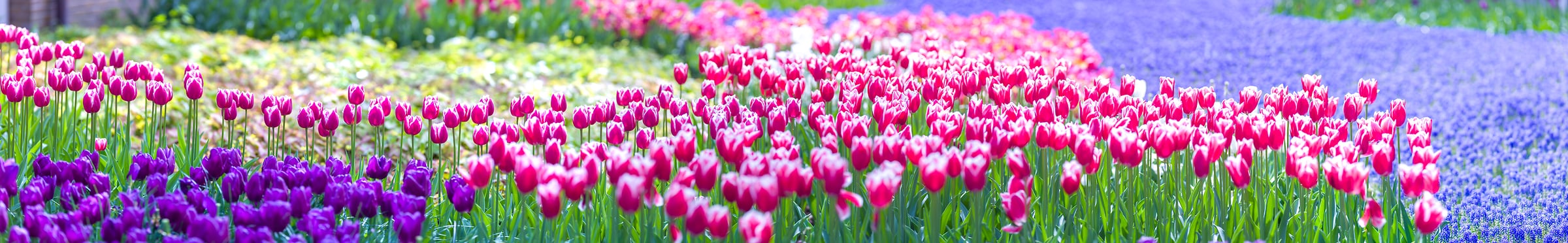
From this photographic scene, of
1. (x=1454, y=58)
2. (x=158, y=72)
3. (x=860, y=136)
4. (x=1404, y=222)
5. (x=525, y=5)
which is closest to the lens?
(x=860, y=136)

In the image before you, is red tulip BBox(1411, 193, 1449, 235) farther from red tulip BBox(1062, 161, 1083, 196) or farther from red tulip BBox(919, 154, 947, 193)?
red tulip BBox(919, 154, 947, 193)

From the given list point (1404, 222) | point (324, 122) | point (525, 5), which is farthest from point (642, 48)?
point (1404, 222)

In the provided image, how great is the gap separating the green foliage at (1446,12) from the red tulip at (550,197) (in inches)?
385

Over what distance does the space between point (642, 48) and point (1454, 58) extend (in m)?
5.13

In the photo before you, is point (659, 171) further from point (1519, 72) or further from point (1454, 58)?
point (1454, 58)

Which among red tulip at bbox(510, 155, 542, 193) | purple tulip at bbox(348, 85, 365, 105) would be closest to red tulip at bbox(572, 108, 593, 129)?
purple tulip at bbox(348, 85, 365, 105)

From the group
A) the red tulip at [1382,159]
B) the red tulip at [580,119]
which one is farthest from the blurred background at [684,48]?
the red tulip at [580,119]

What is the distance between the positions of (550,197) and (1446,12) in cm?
1160

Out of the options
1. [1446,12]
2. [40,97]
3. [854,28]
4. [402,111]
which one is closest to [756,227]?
[402,111]

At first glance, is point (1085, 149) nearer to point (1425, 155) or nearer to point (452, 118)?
point (1425, 155)

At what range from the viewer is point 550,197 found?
2.53 metres

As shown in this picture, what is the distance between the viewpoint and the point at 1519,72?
746cm

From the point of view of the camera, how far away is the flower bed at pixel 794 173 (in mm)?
2584

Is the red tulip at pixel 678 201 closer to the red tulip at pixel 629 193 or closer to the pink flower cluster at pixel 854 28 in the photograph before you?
the red tulip at pixel 629 193
